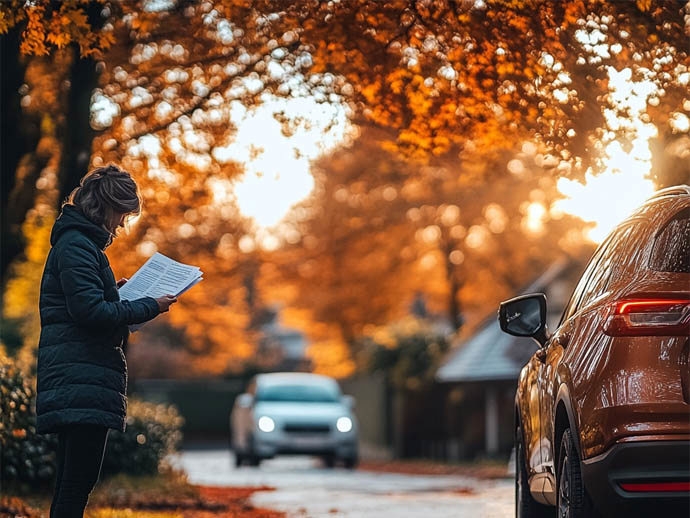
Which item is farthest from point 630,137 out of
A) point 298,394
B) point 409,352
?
point 409,352

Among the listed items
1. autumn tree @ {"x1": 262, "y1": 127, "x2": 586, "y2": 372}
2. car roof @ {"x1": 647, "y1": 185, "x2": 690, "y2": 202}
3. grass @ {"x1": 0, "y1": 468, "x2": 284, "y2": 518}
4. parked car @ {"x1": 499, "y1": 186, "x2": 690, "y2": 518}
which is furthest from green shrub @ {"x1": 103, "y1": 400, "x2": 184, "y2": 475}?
autumn tree @ {"x1": 262, "y1": 127, "x2": 586, "y2": 372}

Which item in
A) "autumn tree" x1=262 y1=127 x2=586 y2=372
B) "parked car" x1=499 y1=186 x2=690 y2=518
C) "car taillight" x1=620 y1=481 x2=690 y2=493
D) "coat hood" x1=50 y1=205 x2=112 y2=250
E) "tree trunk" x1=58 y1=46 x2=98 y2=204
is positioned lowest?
"car taillight" x1=620 y1=481 x2=690 y2=493

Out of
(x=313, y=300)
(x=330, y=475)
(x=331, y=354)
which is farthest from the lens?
(x=331, y=354)

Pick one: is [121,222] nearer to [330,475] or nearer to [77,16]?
[77,16]

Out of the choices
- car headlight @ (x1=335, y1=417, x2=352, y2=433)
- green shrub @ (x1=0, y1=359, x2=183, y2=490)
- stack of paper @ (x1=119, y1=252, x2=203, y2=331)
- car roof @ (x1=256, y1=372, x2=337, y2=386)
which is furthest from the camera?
car roof @ (x1=256, y1=372, x2=337, y2=386)

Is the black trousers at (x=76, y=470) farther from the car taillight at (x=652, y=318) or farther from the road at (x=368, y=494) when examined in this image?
the road at (x=368, y=494)

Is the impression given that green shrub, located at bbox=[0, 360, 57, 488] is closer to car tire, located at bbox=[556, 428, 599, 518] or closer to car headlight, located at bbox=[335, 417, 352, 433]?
car tire, located at bbox=[556, 428, 599, 518]

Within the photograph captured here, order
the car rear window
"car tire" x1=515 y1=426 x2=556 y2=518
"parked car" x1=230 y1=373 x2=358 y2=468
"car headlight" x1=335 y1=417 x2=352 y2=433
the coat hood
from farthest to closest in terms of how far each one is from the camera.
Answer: "car headlight" x1=335 y1=417 x2=352 y2=433
"parked car" x1=230 y1=373 x2=358 y2=468
"car tire" x1=515 y1=426 x2=556 y2=518
the coat hood
the car rear window

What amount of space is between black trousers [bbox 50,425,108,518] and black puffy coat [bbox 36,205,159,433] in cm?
9

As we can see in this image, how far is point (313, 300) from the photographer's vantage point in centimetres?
3691

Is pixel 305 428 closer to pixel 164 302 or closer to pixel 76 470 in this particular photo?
pixel 164 302

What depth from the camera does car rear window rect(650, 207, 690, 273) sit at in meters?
5.94

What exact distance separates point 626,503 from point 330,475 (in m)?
16.2

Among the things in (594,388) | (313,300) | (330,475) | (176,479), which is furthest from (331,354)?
(594,388)
